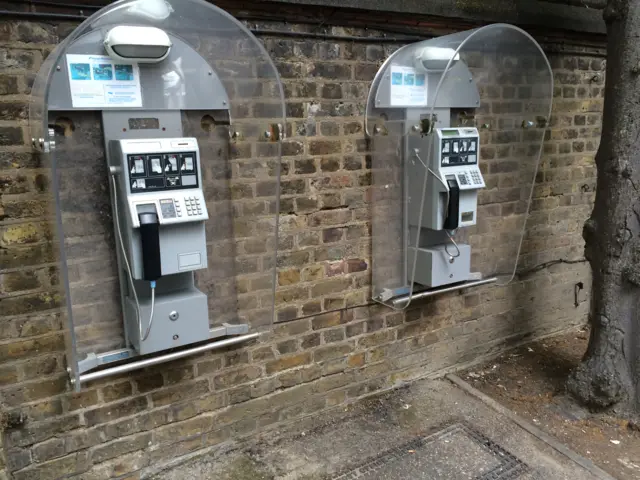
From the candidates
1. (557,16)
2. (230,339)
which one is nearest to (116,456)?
(230,339)

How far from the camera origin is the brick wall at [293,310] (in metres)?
2.05

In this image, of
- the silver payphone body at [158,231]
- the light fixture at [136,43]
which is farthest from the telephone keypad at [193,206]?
the light fixture at [136,43]

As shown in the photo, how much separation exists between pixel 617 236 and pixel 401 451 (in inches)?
61.5

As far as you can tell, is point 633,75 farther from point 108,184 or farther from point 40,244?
point 40,244

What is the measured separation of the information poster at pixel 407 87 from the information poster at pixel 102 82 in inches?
50.0

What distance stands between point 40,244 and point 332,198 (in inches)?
52.6

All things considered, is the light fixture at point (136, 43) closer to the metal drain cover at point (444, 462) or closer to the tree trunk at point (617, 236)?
the metal drain cover at point (444, 462)

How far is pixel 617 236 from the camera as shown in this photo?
276 centimetres

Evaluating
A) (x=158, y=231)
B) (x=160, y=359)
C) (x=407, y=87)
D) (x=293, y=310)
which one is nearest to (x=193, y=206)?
(x=158, y=231)

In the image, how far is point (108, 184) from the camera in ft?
6.97

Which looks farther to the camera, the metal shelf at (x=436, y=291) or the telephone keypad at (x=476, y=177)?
the metal shelf at (x=436, y=291)

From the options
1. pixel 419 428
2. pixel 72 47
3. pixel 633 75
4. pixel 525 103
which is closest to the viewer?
pixel 72 47

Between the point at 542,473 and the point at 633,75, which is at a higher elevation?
the point at 633,75

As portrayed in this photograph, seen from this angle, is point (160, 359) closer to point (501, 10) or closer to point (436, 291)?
point (436, 291)
